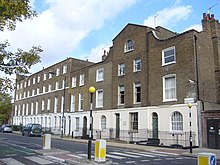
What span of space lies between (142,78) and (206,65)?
6579 mm

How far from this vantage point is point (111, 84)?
30953 millimetres

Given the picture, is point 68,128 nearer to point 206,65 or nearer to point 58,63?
point 58,63

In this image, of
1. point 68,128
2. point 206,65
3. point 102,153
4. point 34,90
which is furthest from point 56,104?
point 102,153

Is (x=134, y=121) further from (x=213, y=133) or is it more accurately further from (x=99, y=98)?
(x=213, y=133)

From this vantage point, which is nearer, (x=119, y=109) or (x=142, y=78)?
(x=142, y=78)

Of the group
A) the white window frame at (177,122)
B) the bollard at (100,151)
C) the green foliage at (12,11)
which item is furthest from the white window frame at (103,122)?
the green foliage at (12,11)

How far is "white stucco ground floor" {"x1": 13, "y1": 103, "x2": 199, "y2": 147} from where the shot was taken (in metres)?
21.2

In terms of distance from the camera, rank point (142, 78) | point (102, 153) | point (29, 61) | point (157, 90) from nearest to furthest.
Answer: point (29, 61) → point (102, 153) → point (157, 90) → point (142, 78)

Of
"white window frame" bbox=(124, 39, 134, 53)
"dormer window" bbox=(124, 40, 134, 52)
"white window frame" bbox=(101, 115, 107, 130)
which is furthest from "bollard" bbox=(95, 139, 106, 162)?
"white window frame" bbox=(101, 115, 107, 130)

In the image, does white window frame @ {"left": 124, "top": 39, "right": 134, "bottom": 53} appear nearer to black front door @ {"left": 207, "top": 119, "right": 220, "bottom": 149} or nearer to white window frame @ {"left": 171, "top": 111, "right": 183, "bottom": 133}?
white window frame @ {"left": 171, "top": 111, "right": 183, "bottom": 133}

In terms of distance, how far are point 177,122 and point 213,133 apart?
11.4 ft

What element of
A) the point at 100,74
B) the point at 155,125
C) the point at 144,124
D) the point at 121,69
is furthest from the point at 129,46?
the point at 155,125

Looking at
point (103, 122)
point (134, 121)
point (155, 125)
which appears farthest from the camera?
point (103, 122)

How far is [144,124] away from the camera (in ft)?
82.6
